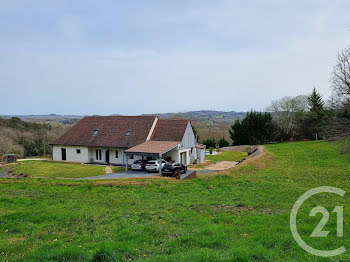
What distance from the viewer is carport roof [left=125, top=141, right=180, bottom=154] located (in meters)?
32.1

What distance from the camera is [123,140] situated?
3856 centimetres

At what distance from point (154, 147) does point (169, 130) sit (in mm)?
5916

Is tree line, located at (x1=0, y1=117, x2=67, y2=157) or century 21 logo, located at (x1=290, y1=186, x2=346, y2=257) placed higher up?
tree line, located at (x1=0, y1=117, x2=67, y2=157)

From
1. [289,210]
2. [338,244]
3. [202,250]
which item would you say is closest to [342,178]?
[289,210]

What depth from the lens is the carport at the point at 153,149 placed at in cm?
3141

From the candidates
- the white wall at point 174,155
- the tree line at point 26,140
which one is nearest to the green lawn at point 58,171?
the white wall at point 174,155

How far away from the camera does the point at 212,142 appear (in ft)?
213

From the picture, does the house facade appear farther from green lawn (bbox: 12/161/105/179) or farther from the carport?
green lawn (bbox: 12/161/105/179)

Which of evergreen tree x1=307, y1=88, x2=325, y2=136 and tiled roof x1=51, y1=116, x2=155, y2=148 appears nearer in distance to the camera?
tiled roof x1=51, y1=116, x2=155, y2=148

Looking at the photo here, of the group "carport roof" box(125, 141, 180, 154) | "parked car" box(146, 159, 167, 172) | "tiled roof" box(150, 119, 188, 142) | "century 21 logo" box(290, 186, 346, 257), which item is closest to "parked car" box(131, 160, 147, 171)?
"parked car" box(146, 159, 167, 172)

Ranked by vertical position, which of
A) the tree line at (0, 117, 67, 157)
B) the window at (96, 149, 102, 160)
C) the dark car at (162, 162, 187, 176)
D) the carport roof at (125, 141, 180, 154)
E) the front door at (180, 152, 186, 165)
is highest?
the tree line at (0, 117, 67, 157)

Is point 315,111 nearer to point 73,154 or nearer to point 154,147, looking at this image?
point 154,147

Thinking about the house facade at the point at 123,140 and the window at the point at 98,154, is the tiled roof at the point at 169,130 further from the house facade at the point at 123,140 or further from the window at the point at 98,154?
the window at the point at 98,154

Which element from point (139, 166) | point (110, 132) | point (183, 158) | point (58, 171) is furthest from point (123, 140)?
point (58, 171)
